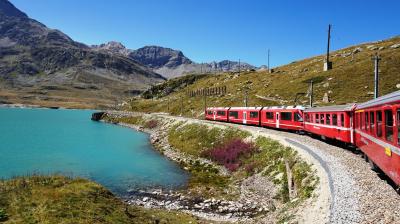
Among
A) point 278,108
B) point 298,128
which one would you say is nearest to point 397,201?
point 298,128

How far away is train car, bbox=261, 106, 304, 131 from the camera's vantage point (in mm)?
52406

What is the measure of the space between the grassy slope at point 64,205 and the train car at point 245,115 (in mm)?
42102

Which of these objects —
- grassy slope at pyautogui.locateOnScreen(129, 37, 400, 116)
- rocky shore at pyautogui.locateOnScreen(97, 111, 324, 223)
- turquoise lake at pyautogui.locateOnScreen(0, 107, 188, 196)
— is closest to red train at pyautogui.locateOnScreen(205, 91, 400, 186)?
rocky shore at pyautogui.locateOnScreen(97, 111, 324, 223)

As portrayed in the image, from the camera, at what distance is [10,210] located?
69.3ft

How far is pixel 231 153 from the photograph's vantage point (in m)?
47.7

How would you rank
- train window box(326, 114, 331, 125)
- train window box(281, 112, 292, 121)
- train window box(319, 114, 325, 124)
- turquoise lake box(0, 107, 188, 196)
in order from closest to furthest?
train window box(326, 114, 331, 125)
turquoise lake box(0, 107, 188, 196)
train window box(319, 114, 325, 124)
train window box(281, 112, 292, 121)

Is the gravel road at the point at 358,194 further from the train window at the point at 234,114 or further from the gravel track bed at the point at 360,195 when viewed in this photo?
the train window at the point at 234,114

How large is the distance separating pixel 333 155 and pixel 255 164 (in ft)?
32.1

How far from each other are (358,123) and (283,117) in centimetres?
2711

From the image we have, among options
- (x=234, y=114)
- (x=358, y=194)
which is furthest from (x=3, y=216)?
(x=234, y=114)

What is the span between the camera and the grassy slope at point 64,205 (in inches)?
813

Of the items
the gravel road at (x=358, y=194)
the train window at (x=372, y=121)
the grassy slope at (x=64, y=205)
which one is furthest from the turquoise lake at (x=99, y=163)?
the train window at (x=372, y=121)

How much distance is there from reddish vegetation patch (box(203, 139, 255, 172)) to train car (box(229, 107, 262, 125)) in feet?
51.2

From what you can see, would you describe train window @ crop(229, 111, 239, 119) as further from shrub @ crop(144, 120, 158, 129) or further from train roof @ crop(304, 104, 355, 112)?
shrub @ crop(144, 120, 158, 129)
